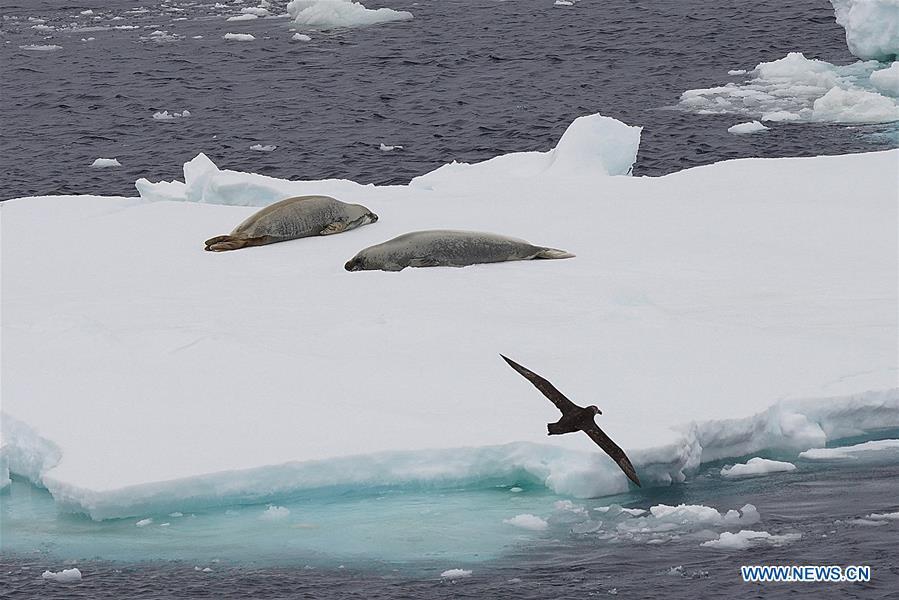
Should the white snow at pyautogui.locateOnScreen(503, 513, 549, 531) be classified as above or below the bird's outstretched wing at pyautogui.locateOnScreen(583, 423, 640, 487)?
below

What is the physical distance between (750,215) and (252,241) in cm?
501

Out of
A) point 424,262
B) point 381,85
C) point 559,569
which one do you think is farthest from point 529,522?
point 381,85

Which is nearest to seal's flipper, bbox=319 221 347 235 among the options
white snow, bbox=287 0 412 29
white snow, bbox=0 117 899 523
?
white snow, bbox=0 117 899 523

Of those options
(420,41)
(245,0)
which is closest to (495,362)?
(420,41)

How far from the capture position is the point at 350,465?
9523 millimetres

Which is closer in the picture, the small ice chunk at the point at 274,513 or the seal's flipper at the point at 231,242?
the small ice chunk at the point at 274,513

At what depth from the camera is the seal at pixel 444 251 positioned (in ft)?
44.9

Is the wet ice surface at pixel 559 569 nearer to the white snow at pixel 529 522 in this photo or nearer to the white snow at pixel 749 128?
the white snow at pixel 529 522

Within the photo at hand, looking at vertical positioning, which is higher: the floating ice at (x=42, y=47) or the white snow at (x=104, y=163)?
the floating ice at (x=42, y=47)

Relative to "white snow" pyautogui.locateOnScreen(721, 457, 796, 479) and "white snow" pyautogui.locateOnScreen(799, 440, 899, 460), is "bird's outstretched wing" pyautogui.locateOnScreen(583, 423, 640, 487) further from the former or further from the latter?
"white snow" pyautogui.locateOnScreen(799, 440, 899, 460)

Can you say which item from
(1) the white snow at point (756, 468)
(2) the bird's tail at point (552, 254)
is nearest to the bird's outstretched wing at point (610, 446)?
(1) the white snow at point (756, 468)

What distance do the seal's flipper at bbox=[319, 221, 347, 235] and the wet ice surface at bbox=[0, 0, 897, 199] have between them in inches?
284

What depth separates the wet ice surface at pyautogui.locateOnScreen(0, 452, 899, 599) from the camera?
27.4 ft

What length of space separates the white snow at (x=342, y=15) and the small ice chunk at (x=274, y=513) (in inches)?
1047
